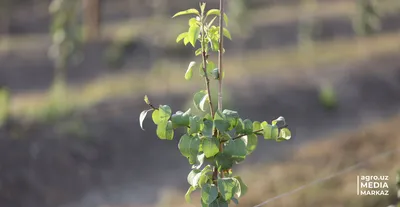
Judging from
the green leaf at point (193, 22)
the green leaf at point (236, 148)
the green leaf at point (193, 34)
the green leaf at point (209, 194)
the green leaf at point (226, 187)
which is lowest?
the green leaf at point (209, 194)

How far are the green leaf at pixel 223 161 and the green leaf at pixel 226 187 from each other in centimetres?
4

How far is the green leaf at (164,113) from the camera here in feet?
6.72

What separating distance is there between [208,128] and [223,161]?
141 mm

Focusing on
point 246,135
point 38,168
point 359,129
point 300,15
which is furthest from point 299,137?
point 246,135

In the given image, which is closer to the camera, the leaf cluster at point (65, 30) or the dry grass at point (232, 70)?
the leaf cluster at point (65, 30)

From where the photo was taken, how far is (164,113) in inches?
80.9

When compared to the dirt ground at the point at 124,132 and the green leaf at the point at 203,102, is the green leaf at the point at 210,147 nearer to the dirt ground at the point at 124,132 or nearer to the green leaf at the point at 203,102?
the green leaf at the point at 203,102

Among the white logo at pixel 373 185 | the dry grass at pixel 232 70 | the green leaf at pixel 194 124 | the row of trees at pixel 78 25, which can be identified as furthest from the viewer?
the dry grass at pixel 232 70

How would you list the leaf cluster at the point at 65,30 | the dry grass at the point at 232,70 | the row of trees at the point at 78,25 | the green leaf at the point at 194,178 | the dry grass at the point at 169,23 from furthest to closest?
the dry grass at the point at 169,23 < the dry grass at the point at 232,70 < the row of trees at the point at 78,25 < the leaf cluster at the point at 65,30 < the green leaf at the point at 194,178

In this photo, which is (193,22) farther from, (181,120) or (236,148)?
(236,148)

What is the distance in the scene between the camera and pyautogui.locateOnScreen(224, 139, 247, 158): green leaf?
81.4 inches

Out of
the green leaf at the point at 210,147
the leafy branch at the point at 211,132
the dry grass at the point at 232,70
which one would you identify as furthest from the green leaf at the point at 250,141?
the dry grass at the point at 232,70

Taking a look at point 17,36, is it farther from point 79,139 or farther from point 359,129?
point 359,129

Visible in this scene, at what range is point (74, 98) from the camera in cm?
1112
